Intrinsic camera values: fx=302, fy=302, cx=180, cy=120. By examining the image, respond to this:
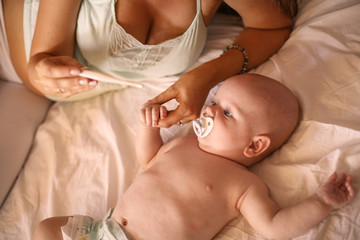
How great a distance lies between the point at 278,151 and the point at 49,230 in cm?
78

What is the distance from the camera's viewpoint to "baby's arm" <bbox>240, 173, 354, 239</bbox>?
81 centimetres

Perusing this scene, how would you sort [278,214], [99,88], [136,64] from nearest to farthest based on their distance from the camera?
[278,214], [136,64], [99,88]

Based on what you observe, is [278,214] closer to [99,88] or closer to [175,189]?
[175,189]

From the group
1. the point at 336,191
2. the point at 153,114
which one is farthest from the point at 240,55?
the point at 336,191

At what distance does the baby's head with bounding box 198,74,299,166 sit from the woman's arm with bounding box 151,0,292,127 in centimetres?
7

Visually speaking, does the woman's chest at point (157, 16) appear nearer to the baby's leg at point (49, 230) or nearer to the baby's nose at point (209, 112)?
the baby's nose at point (209, 112)

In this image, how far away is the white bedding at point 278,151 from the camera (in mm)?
915

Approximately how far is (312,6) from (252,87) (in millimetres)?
582

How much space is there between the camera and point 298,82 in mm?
1089

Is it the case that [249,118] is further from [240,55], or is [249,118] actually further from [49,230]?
[49,230]

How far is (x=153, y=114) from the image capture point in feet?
2.97

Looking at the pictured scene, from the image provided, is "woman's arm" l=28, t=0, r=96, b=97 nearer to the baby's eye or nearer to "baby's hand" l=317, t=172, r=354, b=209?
the baby's eye

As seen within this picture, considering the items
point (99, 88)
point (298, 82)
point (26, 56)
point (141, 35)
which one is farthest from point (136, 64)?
point (298, 82)

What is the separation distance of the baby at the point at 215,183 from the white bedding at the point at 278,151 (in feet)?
0.19
